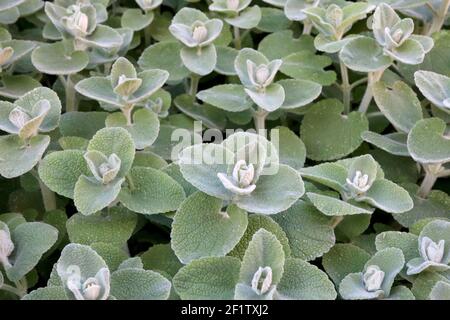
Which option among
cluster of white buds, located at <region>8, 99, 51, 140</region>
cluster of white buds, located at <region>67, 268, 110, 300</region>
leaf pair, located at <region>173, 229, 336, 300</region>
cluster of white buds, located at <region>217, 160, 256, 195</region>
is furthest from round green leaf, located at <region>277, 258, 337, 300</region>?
cluster of white buds, located at <region>8, 99, 51, 140</region>

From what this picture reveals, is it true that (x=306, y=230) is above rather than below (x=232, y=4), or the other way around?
below

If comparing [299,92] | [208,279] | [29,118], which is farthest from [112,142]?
[299,92]

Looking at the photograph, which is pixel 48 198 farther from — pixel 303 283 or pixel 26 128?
pixel 303 283

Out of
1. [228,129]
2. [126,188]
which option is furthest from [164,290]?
[228,129]

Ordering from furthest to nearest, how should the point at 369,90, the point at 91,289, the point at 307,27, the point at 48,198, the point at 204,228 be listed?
the point at 307,27 < the point at 369,90 < the point at 48,198 < the point at 204,228 < the point at 91,289
